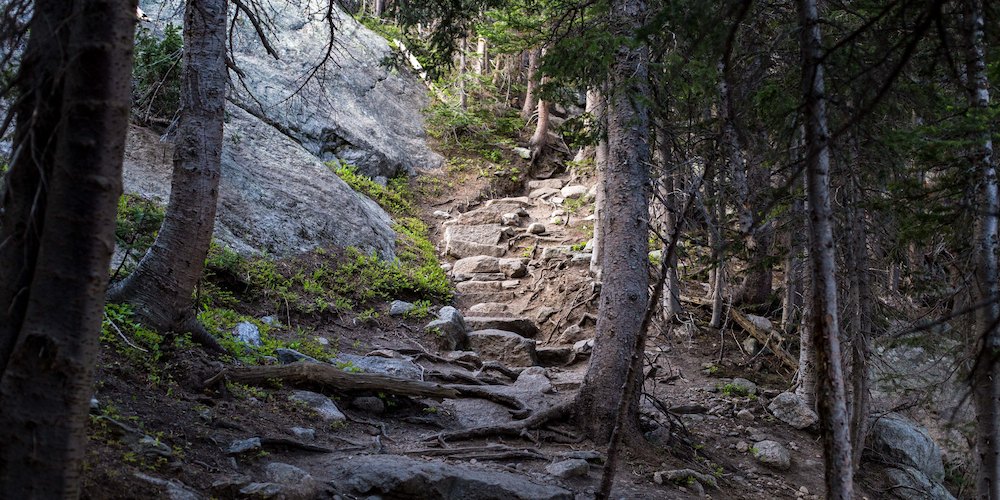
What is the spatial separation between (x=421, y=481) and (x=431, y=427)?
2212 millimetres

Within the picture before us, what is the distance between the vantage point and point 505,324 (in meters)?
12.9

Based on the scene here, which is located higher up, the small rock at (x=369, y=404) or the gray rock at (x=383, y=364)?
the gray rock at (x=383, y=364)

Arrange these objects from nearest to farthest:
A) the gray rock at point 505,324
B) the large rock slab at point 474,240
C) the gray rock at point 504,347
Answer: the gray rock at point 504,347 < the gray rock at point 505,324 < the large rock slab at point 474,240

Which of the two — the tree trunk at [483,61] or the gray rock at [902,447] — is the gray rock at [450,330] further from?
the tree trunk at [483,61]

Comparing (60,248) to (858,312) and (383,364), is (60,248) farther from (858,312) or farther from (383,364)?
(858,312)

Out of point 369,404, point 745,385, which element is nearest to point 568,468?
point 369,404

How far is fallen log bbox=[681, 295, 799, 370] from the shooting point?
11961mm

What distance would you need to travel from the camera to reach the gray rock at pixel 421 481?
17.9ft

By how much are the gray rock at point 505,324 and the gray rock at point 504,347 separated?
0.70 meters

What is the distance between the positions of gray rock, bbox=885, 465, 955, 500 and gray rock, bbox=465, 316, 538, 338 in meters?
6.51

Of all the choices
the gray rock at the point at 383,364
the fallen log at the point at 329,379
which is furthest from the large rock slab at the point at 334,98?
the fallen log at the point at 329,379

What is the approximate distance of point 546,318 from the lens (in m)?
14.1

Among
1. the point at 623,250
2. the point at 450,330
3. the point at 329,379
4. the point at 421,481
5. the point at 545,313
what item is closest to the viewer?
the point at 421,481

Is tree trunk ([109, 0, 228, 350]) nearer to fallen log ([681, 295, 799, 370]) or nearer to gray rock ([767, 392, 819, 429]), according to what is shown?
gray rock ([767, 392, 819, 429])
